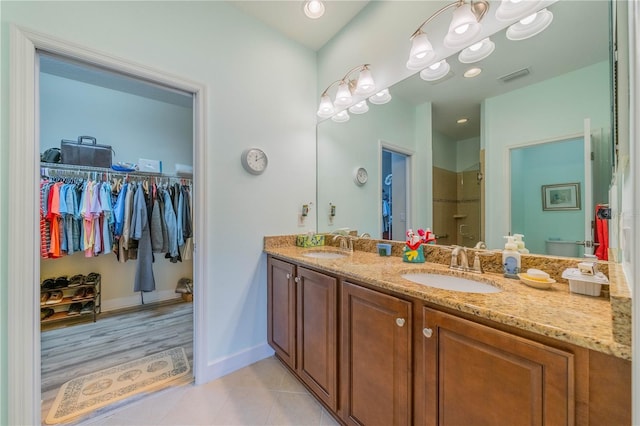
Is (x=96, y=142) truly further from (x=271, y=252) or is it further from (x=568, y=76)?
(x=568, y=76)

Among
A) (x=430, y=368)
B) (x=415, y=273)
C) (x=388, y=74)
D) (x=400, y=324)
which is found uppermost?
(x=388, y=74)

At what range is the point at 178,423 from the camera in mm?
1398

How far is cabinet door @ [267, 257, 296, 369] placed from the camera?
1681 millimetres

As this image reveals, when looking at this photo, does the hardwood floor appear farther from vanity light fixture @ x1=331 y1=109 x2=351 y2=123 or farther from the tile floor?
vanity light fixture @ x1=331 y1=109 x2=351 y2=123

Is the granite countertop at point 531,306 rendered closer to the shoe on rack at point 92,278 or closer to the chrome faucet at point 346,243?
the chrome faucet at point 346,243

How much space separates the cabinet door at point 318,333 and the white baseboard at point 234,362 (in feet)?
1.80

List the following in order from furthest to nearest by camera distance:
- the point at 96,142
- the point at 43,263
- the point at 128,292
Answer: the point at 128,292 → the point at 96,142 → the point at 43,263

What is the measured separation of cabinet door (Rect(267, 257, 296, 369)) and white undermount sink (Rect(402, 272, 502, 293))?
2.63 ft

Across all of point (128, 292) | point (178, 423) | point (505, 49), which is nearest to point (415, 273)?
point (505, 49)

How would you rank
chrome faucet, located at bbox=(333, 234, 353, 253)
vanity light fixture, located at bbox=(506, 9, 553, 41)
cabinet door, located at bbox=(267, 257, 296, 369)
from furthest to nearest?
1. chrome faucet, located at bbox=(333, 234, 353, 253)
2. cabinet door, located at bbox=(267, 257, 296, 369)
3. vanity light fixture, located at bbox=(506, 9, 553, 41)

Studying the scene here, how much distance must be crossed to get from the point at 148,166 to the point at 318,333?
2.86m

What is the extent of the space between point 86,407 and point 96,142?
265 cm

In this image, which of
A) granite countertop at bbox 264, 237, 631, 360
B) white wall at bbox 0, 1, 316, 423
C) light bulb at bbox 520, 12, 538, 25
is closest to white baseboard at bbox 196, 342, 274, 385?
white wall at bbox 0, 1, 316, 423

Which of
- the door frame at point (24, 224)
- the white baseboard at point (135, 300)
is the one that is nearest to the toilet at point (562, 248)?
the door frame at point (24, 224)
